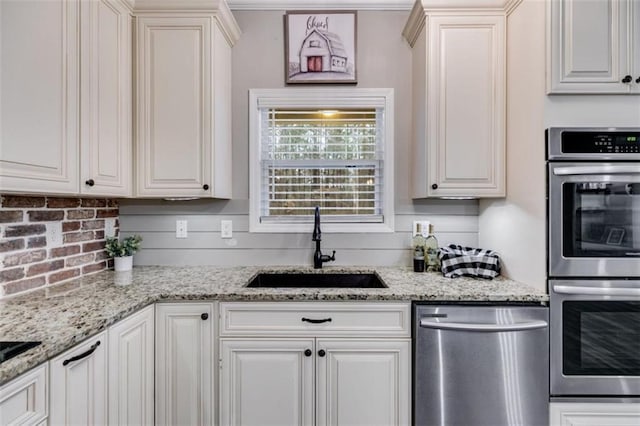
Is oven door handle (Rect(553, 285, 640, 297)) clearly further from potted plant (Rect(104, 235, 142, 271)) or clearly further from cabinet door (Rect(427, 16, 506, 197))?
potted plant (Rect(104, 235, 142, 271))

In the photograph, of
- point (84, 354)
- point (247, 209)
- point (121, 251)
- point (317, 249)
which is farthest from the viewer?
point (247, 209)

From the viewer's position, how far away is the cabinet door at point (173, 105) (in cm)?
188

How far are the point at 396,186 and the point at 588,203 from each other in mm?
1037

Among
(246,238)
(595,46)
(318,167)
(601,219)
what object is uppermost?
(595,46)

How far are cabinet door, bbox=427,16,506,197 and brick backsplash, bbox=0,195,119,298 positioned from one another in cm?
202

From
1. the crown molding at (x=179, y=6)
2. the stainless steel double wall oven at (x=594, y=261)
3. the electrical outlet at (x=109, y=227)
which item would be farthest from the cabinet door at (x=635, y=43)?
the electrical outlet at (x=109, y=227)

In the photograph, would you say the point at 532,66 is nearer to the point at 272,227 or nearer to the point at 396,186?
the point at 396,186

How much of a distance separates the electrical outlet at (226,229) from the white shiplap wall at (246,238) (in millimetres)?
23

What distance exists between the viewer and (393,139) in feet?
7.35

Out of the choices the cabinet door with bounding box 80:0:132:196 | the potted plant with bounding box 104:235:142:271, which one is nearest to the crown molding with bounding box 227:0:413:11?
the cabinet door with bounding box 80:0:132:196

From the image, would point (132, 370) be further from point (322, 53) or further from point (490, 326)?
point (322, 53)

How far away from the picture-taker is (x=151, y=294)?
154cm

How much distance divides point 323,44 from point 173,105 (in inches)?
41.7

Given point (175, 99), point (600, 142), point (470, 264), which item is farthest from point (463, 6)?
point (175, 99)
